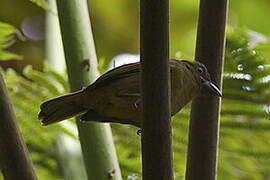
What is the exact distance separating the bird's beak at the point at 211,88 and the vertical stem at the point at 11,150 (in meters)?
0.36

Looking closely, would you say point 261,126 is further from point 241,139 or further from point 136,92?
point 136,92

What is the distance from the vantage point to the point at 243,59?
1.58 metres

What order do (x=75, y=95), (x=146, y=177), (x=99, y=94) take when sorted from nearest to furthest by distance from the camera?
(x=146, y=177) < (x=75, y=95) < (x=99, y=94)

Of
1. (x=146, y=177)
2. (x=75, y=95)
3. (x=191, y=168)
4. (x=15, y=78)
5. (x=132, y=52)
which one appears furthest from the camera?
(x=132, y=52)

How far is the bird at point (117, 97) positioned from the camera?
1.35m

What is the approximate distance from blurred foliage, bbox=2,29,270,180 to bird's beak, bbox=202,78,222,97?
13.8 inches

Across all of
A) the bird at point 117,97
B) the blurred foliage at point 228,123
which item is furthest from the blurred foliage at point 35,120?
the bird at point 117,97

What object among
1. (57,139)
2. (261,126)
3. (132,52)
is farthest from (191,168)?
(132,52)

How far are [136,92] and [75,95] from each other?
182 mm

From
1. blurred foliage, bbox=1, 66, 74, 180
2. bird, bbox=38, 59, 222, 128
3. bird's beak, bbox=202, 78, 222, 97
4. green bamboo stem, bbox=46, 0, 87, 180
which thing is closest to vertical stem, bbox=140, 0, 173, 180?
bird's beak, bbox=202, 78, 222, 97

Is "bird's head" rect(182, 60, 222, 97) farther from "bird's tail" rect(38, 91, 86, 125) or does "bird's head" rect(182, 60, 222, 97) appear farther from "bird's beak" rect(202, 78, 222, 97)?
"bird's tail" rect(38, 91, 86, 125)

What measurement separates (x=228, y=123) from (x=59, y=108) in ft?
1.57

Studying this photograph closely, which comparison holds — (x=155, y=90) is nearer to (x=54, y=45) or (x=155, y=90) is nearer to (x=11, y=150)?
(x=11, y=150)

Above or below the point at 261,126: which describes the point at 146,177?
above
